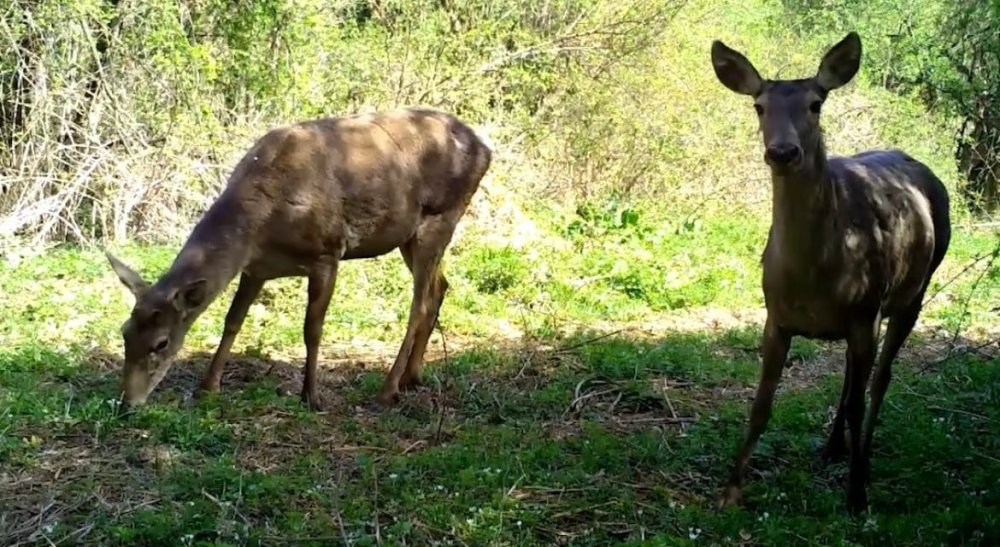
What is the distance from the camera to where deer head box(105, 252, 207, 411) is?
7262 millimetres

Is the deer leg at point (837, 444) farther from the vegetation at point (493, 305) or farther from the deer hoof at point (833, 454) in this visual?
the vegetation at point (493, 305)

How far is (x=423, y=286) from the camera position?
28.6 feet

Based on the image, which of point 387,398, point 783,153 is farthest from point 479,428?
point 783,153

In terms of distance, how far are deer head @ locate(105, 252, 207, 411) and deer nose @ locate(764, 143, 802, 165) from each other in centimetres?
395

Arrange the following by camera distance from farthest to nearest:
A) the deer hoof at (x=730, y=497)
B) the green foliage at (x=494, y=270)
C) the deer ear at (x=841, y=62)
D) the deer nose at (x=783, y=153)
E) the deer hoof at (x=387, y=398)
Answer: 1. the green foliage at (x=494, y=270)
2. the deer hoof at (x=387, y=398)
3. the deer hoof at (x=730, y=497)
4. the deer ear at (x=841, y=62)
5. the deer nose at (x=783, y=153)

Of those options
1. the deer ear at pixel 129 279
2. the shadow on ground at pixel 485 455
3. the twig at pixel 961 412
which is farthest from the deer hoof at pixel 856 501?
the deer ear at pixel 129 279

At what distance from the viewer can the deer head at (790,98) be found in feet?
17.7

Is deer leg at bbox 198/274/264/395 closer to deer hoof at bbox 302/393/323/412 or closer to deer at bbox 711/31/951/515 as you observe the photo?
deer hoof at bbox 302/393/323/412

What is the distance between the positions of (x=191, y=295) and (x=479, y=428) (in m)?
2.12

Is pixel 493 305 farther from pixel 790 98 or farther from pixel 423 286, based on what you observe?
pixel 790 98

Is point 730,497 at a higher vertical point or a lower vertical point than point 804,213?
lower

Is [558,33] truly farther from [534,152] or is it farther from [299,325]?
[299,325]

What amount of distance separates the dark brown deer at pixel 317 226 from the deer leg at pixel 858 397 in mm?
3387

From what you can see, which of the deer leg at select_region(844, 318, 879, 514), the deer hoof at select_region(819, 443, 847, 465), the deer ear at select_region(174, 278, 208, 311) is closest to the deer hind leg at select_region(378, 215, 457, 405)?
the deer ear at select_region(174, 278, 208, 311)
